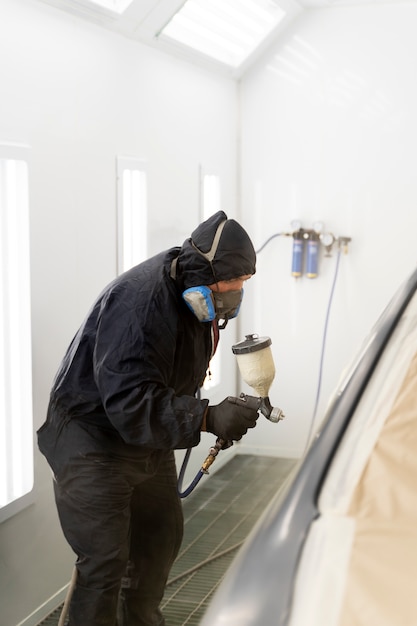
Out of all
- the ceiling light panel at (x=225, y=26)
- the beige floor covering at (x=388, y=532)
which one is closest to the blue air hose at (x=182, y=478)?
the beige floor covering at (x=388, y=532)

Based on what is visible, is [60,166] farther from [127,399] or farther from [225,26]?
[225,26]

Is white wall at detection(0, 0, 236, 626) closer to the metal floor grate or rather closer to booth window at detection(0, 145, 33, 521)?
booth window at detection(0, 145, 33, 521)

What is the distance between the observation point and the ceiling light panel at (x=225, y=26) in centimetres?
430

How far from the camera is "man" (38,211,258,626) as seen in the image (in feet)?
8.07

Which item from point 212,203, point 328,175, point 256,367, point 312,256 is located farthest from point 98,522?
point 328,175

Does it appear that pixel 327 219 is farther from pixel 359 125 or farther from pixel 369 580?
pixel 369 580

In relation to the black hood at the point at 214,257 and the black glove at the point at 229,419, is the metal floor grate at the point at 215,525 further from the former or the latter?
the black hood at the point at 214,257

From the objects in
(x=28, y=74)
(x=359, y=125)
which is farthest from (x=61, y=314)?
(x=359, y=125)

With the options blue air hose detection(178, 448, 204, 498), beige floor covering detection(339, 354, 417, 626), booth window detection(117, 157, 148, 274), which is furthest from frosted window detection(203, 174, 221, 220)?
beige floor covering detection(339, 354, 417, 626)

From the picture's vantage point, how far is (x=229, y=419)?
2.48 metres

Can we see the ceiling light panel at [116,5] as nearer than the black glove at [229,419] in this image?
No

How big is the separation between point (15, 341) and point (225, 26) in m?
2.61

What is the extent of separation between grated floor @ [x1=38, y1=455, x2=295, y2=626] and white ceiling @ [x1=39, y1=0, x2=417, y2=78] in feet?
7.98

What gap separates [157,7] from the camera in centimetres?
380
